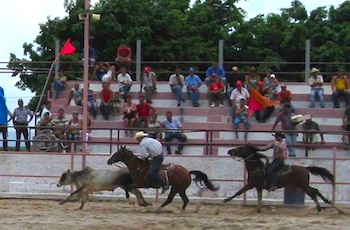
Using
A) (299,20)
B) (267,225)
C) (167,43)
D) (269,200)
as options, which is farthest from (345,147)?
(299,20)

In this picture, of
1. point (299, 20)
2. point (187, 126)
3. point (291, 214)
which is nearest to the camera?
point (291, 214)

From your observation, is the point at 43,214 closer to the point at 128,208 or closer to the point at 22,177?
the point at 128,208

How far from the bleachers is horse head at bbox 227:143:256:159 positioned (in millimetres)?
4201

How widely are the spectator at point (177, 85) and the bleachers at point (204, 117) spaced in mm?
259

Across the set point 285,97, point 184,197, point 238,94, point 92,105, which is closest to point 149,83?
point 92,105

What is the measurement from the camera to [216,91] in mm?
26281

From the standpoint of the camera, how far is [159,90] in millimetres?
27562

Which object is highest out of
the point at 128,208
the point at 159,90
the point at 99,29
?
the point at 99,29

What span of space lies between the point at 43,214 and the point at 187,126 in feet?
28.7

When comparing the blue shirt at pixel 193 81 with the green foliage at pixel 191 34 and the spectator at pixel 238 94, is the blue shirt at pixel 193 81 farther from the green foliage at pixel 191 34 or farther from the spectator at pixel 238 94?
the green foliage at pixel 191 34

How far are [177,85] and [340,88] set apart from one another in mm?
4674

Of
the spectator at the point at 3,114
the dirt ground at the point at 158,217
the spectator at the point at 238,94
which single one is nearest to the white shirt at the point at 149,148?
the dirt ground at the point at 158,217

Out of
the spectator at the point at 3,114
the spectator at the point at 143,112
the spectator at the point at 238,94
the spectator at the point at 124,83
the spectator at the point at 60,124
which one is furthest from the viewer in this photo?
the spectator at the point at 124,83

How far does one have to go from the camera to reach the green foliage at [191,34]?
115 ft
